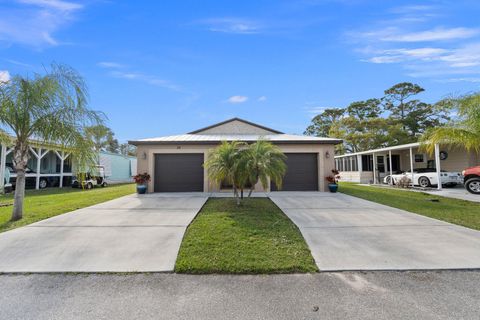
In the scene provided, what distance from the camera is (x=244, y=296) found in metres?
2.84

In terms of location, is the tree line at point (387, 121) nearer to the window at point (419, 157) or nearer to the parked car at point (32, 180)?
the window at point (419, 157)

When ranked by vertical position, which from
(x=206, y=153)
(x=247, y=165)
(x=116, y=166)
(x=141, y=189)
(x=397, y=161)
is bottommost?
(x=141, y=189)

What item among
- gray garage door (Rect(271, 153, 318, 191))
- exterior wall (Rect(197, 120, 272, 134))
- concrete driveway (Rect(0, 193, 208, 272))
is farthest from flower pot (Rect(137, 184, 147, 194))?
gray garage door (Rect(271, 153, 318, 191))

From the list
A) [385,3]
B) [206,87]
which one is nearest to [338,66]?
[385,3]

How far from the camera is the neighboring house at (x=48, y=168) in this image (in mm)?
15352

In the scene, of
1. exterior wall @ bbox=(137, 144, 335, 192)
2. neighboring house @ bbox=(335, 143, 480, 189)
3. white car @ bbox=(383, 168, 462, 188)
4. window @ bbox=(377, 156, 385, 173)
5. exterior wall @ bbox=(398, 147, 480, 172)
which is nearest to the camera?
exterior wall @ bbox=(137, 144, 335, 192)

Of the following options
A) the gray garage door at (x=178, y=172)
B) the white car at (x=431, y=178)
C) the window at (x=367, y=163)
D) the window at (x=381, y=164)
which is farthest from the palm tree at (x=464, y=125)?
the gray garage door at (x=178, y=172)

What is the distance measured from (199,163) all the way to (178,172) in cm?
127

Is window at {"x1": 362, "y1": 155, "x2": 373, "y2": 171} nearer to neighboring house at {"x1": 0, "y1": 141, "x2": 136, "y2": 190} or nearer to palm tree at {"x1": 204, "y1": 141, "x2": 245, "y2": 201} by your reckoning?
palm tree at {"x1": 204, "y1": 141, "x2": 245, "y2": 201}

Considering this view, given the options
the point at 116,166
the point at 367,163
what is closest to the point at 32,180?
the point at 116,166

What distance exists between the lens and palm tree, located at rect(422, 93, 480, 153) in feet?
27.7

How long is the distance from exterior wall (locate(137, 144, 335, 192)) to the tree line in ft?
53.9

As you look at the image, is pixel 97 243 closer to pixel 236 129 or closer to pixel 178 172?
pixel 178 172

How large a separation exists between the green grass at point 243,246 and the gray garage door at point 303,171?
241 inches
